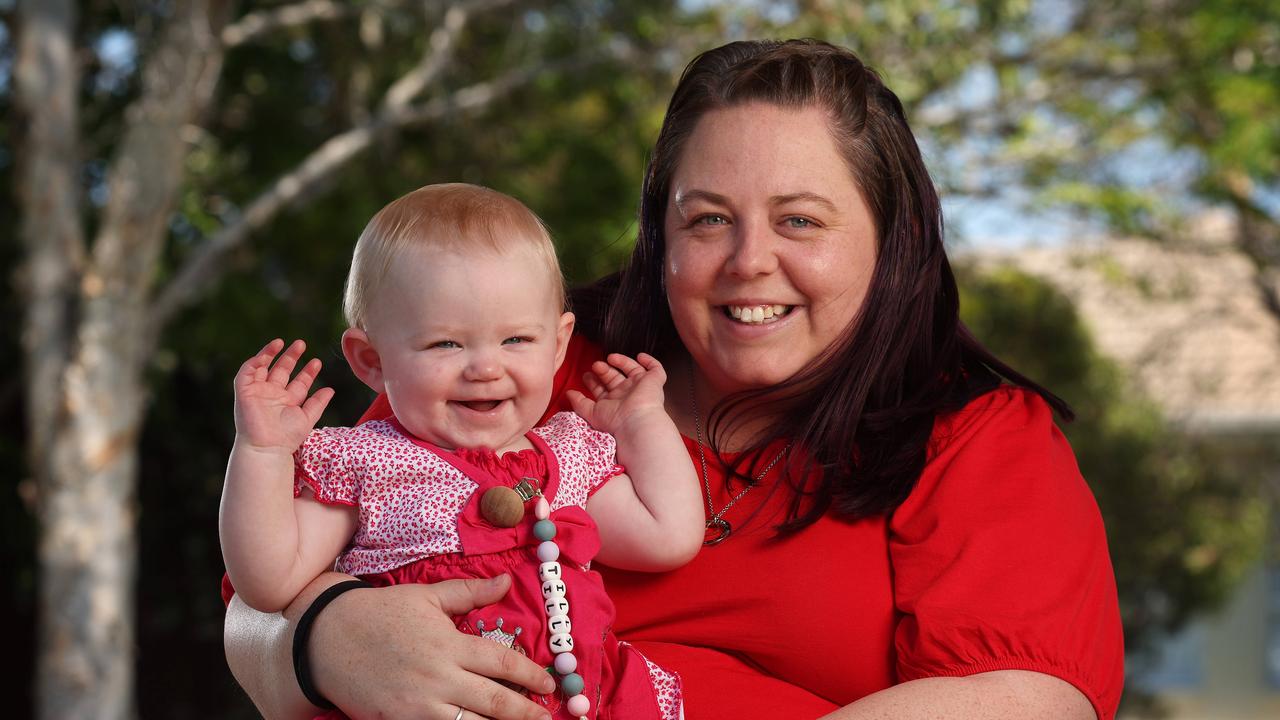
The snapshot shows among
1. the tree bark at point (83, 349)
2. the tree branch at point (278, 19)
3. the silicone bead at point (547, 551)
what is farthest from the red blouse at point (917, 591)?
the tree branch at point (278, 19)

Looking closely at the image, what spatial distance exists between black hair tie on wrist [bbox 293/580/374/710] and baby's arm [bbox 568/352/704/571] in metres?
0.45

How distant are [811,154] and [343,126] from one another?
10188 millimetres

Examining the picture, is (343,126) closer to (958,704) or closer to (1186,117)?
(1186,117)

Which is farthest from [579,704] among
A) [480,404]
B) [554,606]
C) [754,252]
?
[754,252]

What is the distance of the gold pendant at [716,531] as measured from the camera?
8.30ft

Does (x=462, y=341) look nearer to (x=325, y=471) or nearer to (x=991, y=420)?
(x=325, y=471)

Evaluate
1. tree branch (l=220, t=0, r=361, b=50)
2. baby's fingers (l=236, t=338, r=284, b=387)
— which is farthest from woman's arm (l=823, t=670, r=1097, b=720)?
tree branch (l=220, t=0, r=361, b=50)

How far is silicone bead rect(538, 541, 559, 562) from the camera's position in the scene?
2.24 meters

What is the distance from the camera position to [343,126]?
39.7 feet

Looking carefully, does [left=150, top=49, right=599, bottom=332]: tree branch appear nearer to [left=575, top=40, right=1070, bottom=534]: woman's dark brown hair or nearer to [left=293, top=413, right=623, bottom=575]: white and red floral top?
[left=575, top=40, right=1070, bottom=534]: woman's dark brown hair

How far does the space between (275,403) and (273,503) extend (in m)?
0.16

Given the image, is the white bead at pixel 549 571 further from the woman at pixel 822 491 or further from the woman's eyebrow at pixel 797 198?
the woman's eyebrow at pixel 797 198

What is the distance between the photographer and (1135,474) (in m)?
13.1

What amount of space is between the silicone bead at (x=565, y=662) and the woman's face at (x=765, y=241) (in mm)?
646
